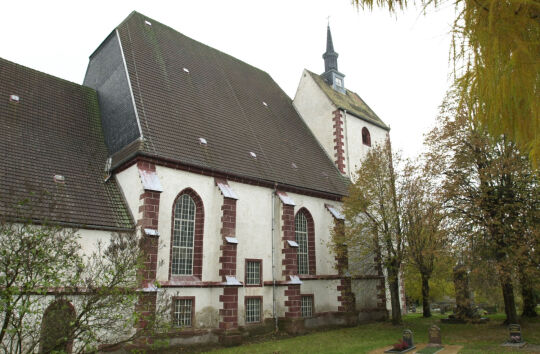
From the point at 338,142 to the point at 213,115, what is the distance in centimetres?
876

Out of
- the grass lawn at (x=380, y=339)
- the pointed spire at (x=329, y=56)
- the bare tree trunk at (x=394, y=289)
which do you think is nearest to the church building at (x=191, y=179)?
the grass lawn at (x=380, y=339)

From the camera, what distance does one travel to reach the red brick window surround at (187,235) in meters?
15.0

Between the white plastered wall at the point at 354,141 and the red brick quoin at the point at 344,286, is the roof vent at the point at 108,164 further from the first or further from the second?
the white plastered wall at the point at 354,141

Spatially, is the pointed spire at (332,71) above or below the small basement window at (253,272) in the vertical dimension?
above

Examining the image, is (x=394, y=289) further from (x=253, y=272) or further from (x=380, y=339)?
(x=253, y=272)

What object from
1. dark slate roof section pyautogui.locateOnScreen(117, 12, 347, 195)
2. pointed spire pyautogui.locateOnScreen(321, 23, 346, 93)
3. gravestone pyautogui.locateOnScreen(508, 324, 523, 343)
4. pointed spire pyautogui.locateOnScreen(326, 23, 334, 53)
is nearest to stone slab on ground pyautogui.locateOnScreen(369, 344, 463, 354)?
gravestone pyautogui.locateOnScreen(508, 324, 523, 343)

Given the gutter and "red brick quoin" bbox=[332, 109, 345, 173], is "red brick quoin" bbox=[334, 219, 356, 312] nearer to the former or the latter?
the gutter

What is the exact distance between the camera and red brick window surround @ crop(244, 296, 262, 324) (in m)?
16.5

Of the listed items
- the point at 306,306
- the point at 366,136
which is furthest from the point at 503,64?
the point at 366,136

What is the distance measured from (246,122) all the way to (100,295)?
1606 centimetres

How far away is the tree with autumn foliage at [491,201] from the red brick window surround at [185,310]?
10.7 m

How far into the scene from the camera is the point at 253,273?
17141 millimetres

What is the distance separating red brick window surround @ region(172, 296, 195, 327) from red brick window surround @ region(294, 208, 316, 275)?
21.4 feet

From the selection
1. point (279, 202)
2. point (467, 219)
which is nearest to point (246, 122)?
point (279, 202)
